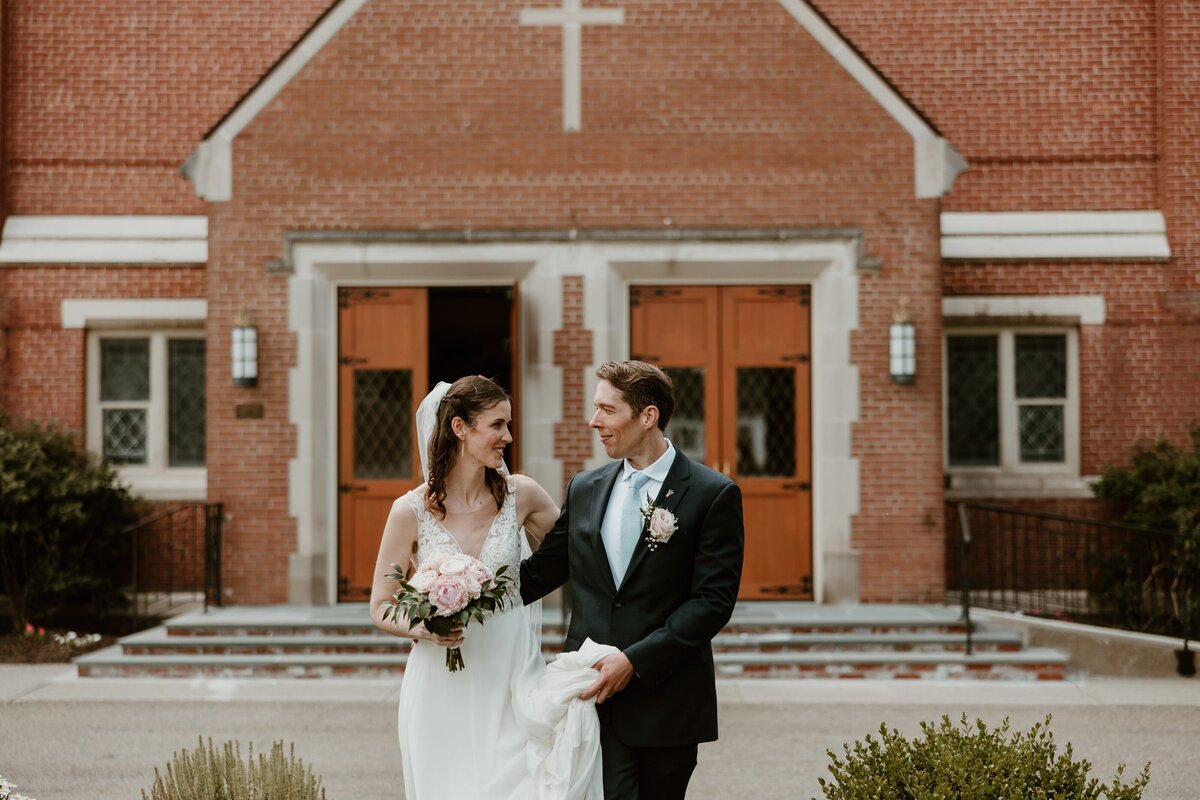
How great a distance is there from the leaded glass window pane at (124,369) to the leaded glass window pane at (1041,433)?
9.68m

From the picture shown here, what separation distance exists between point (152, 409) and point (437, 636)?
10.9 meters

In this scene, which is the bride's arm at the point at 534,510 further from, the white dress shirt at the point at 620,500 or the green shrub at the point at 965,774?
the green shrub at the point at 965,774

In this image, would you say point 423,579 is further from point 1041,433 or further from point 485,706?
point 1041,433

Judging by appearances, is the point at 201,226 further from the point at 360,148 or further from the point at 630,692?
the point at 630,692

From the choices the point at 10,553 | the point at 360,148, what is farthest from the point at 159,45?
the point at 10,553

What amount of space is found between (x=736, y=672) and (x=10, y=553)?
6.87 m

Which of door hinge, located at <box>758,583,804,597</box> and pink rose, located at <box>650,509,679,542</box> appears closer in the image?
pink rose, located at <box>650,509,679,542</box>

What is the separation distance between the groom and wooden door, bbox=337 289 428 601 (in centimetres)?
806

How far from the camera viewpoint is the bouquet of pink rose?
13.3ft

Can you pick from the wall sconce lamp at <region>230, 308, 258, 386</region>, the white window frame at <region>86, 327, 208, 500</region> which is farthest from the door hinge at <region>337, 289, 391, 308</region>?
the white window frame at <region>86, 327, 208, 500</region>

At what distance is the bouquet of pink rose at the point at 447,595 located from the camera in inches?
159

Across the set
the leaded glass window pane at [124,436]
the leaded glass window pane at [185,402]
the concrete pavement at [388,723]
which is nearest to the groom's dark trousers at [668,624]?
the concrete pavement at [388,723]

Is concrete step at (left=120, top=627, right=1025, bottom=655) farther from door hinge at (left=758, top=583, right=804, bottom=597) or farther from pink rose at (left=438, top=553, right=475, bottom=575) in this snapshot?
pink rose at (left=438, top=553, right=475, bottom=575)

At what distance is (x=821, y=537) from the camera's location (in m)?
11.8
